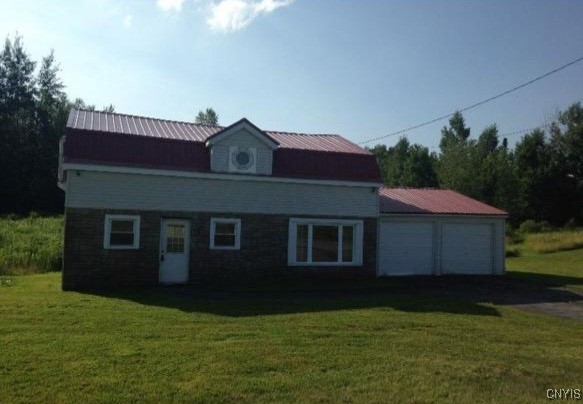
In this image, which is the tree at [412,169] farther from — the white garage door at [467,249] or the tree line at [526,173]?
the white garage door at [467,249]

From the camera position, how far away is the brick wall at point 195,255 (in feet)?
55.3

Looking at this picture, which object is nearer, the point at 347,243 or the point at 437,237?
the point at 347,243

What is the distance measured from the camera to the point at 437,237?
22.9m

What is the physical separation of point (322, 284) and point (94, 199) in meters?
7.75

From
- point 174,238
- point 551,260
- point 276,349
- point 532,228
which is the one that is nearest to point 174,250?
point 174,238

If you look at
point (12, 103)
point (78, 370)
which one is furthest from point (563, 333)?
point (12, 103)

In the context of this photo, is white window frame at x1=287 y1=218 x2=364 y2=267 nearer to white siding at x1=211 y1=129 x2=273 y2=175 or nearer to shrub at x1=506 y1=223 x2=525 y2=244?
white siding at x1=211 y1=129 x2=273 y2=175

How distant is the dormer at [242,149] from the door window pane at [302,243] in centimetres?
238

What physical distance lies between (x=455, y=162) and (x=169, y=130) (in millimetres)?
42048

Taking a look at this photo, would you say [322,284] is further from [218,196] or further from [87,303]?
[87,303]

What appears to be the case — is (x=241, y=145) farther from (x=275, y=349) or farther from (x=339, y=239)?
(x=275, y=349)

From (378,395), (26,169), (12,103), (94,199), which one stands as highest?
(12,103)

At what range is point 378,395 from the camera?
714 centimetres

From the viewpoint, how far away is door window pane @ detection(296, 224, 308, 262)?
20.0 meters
